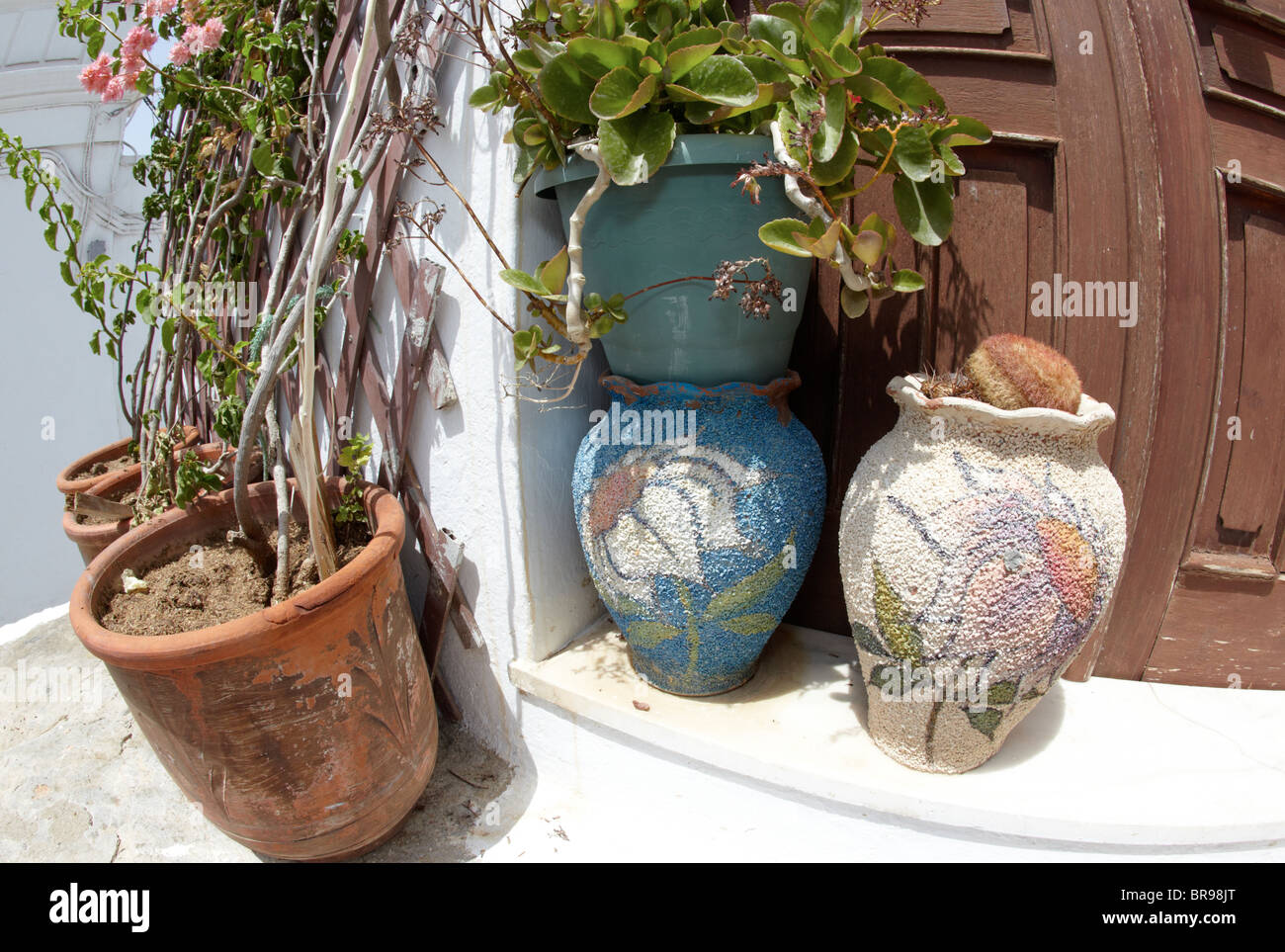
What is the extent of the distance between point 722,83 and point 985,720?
1.08 m

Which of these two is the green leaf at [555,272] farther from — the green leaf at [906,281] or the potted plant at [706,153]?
the green leaf at [906,281]

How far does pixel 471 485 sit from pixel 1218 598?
1.55 m

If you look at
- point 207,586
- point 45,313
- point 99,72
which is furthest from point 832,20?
point 45,313

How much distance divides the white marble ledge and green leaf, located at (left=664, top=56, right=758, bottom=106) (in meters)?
1.06

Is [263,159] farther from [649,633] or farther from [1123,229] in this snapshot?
[1123,229]

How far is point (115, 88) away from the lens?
1455 millimetres

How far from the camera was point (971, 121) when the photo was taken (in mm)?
1053

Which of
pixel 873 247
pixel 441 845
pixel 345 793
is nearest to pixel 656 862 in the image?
pixel 441 845

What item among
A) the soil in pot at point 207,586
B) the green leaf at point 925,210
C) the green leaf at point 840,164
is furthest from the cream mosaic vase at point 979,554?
the soil in pot at point 207,586

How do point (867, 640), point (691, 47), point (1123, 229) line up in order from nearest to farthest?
point (691, 47), point (867, 640), point (1123, 229)

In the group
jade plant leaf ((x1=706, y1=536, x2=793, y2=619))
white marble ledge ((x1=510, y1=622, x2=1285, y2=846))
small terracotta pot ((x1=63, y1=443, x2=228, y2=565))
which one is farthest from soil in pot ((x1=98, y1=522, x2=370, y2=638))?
jade plant leaf ((x1=706, y1=536, x2=793, y2=619))

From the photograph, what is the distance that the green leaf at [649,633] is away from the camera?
4.27ft

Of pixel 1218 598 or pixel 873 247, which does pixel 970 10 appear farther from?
pixel 1218 598

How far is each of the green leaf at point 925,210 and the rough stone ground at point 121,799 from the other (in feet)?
4.33
